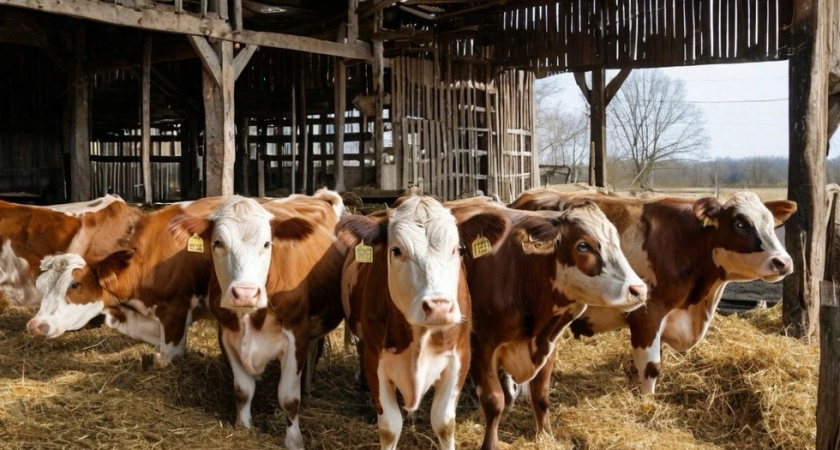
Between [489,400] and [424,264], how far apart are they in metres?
1.26

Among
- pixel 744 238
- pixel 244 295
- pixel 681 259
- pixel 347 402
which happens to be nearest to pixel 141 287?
pixel 347 402

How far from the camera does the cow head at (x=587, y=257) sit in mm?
5027

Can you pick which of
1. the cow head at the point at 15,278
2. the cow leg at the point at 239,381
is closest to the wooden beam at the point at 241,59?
the cow head at the point at 15,278

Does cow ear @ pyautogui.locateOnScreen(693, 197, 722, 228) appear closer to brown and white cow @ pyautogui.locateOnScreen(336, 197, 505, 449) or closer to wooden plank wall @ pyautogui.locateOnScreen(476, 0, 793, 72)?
brown and white cow @ pyautogui.locateOnScreen(336, 197, 505, 449)

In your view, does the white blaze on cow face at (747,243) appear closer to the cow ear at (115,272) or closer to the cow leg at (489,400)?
the cow leg at (489,400)

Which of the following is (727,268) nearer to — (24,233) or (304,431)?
(304,431)

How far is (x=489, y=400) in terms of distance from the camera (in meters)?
5.21

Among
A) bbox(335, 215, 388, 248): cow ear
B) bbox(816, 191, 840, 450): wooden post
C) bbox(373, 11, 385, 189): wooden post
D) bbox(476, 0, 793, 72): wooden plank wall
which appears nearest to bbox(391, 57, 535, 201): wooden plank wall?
bbox(373, 11, 385, 189): wooden post

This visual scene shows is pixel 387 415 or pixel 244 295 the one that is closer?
pixel 387 415

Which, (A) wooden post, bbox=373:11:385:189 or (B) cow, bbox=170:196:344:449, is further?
(A) wooden post, bbox=373:11:385:189

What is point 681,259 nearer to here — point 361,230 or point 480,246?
point 480,246

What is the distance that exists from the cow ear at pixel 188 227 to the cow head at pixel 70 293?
3.76 feet

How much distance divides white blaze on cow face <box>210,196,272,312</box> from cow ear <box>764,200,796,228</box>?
4.43m

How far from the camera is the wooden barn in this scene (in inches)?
337
